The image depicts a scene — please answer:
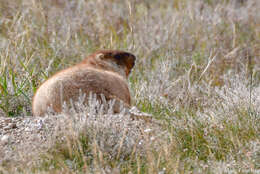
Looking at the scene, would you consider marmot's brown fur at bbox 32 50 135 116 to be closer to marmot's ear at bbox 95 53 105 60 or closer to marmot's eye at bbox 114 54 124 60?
marmot's ear at bbox 95 53 105 60

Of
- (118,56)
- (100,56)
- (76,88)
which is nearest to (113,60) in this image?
(118,56)

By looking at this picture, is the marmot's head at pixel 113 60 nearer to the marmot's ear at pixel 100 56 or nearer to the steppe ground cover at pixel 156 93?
the marmot's ear at pixel 100 56

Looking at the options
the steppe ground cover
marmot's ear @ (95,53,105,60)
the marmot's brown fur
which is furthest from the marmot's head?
the marmot's brown fur

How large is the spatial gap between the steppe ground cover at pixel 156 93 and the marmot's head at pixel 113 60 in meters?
0.28

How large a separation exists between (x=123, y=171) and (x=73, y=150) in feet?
1.52

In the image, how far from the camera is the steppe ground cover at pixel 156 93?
139 inches

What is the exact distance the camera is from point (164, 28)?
819cm

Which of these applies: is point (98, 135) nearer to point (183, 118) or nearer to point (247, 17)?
point (183, 118)

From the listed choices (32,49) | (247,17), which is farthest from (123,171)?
(247,17)

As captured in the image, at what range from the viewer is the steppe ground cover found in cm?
353

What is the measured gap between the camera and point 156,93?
557 cm

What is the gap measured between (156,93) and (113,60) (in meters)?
0.70

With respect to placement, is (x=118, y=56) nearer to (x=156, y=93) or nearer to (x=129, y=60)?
(x=129, y=60)

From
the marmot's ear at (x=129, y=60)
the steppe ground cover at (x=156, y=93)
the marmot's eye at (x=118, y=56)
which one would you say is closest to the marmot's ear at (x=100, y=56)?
the marmot's eye at (x=118, y=56)
